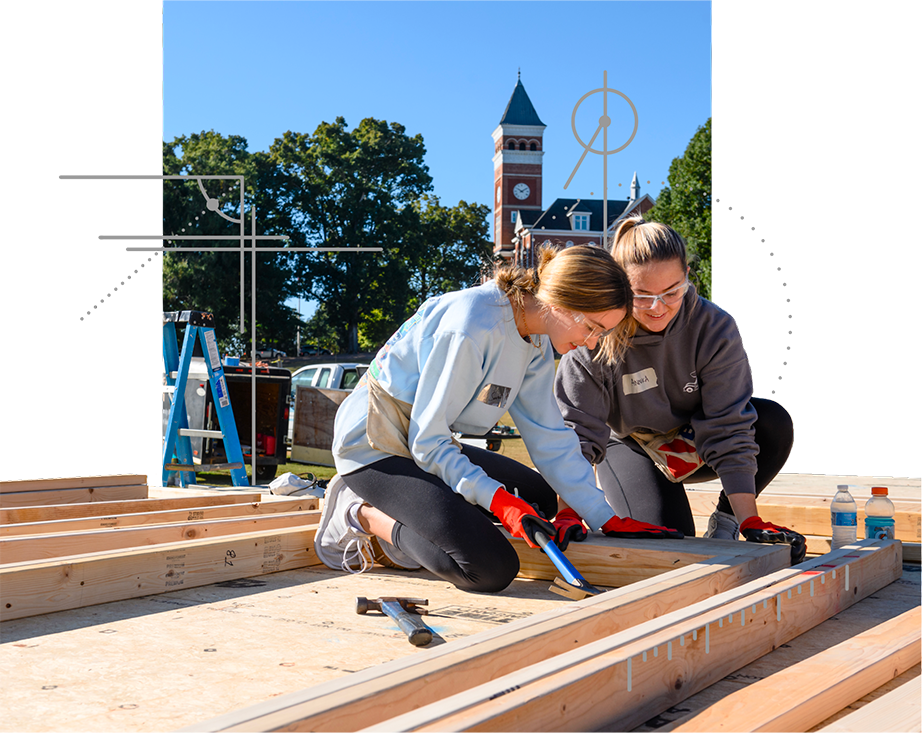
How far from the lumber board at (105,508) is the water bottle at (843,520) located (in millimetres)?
2748

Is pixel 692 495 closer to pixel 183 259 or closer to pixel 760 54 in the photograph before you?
pixel 760 54

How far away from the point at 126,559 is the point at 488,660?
1.34 metres

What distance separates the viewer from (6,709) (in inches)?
54.6

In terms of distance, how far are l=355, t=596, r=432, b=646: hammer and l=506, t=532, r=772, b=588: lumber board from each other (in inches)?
23.9

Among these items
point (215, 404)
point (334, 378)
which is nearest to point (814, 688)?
point (215, 404)

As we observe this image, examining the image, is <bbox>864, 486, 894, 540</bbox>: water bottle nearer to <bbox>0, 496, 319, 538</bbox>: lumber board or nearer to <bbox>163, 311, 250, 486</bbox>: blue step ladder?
<bbox>0, 496, 319, 538</bbox>: lumber board

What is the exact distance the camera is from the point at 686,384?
9.50 ft

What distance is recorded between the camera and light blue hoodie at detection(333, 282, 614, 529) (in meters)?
2.34

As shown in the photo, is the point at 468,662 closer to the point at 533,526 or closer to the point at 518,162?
the point at 533,526

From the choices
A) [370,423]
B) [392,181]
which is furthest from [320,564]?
[392,181]

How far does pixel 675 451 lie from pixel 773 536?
24.4 inches

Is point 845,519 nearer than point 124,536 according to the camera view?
No

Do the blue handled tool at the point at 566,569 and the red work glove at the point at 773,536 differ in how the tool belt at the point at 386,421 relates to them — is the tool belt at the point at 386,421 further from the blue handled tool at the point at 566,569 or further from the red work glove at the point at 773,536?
the red work glove at the point at 773,536

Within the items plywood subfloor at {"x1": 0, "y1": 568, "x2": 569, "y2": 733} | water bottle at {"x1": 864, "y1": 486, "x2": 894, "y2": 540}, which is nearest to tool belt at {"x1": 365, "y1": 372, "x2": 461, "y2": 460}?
plywood subfloor at {"x1": 0, "y1": 568, "x2": 569, "y2": 733}
